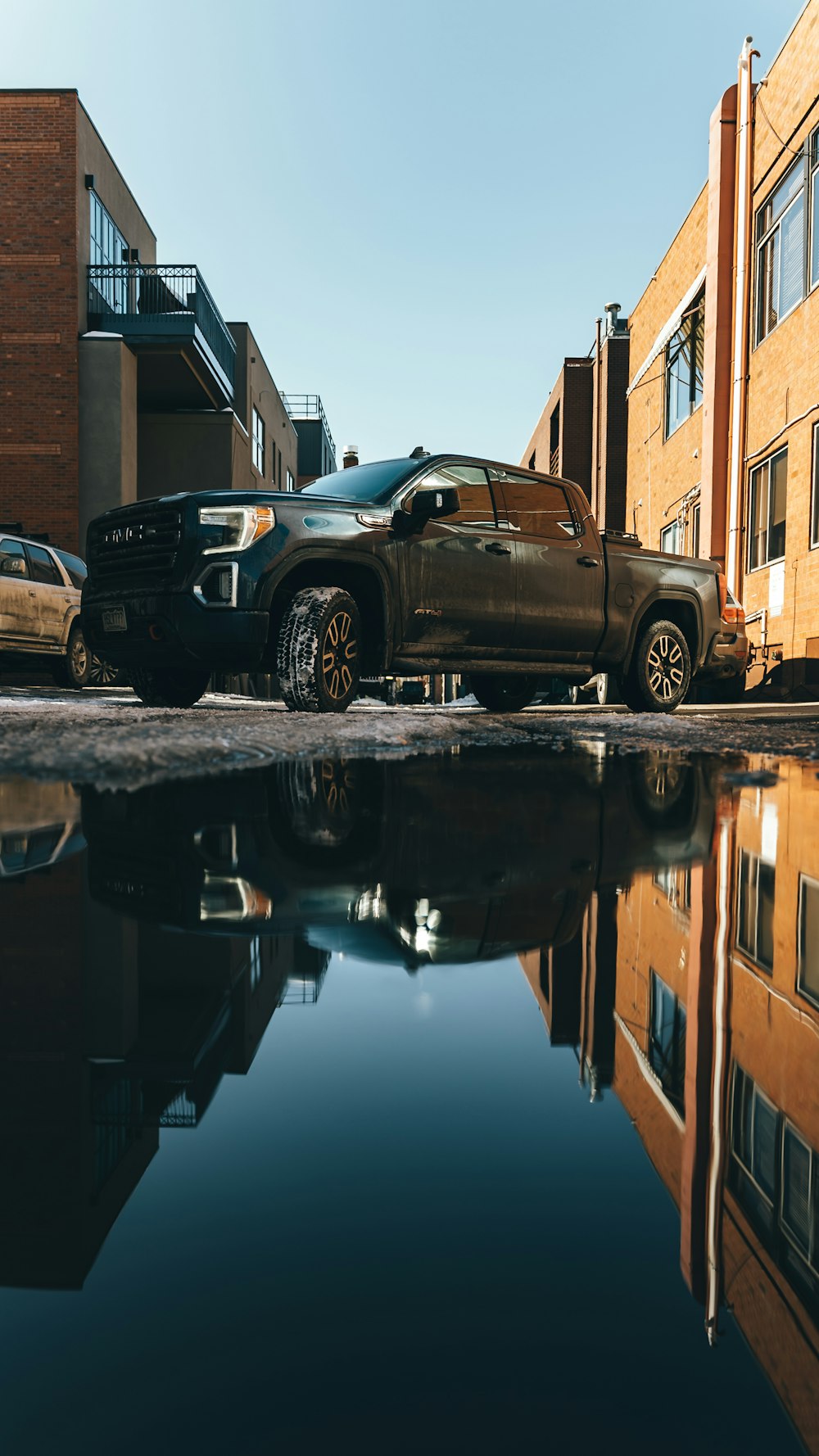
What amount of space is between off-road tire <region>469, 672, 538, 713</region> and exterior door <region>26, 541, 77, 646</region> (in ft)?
20.2

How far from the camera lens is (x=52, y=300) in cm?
2306

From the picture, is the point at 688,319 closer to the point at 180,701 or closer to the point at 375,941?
the point at 180,701

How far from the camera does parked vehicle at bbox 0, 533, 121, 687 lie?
14.5 m

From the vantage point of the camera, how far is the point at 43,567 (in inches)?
603

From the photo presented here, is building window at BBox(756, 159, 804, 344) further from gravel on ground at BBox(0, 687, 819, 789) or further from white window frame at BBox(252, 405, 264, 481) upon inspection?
white window frame at BBox(252, 405, 264, 481)

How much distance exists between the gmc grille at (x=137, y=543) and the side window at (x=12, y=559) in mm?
6305

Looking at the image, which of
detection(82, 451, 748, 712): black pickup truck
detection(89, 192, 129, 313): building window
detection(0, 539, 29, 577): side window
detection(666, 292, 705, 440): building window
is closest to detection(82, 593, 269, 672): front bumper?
detection(82, 451, 748, 712): black pickup truck

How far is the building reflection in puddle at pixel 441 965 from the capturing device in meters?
1.02

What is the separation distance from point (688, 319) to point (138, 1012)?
2487cm

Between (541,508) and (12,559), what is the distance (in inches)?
317

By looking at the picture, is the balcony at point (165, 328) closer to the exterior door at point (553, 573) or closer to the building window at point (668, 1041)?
the exterior door at point (553, 573)

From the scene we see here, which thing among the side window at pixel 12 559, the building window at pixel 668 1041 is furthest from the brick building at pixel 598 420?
the building window at pixel 668 1041

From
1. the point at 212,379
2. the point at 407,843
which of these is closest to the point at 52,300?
the point at 212,379

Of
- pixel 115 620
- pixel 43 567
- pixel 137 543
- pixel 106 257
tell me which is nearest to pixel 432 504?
pixel 137 543
